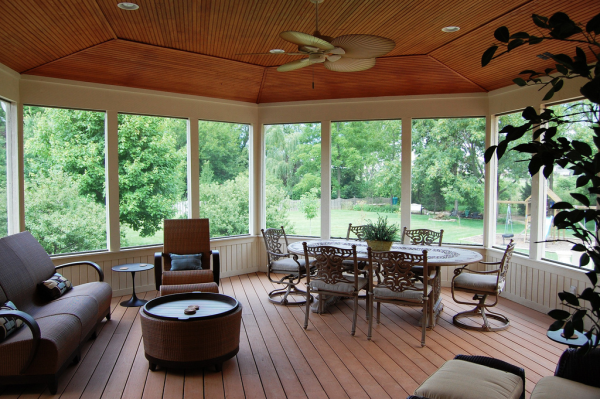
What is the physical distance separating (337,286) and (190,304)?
5.25 ft

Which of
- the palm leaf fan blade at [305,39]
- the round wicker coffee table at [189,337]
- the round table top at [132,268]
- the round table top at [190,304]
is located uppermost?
the palm leaf fan blade at [305,39]

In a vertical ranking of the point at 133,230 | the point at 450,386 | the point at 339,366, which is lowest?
the point at 339,366

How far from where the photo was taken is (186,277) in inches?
209

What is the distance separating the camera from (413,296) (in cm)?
449

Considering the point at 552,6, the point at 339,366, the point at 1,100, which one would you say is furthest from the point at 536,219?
the point at 1,100

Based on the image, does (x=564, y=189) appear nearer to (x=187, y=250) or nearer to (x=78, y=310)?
(x=187, y=250)

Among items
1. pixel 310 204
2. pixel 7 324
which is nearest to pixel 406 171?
pixel 310 204

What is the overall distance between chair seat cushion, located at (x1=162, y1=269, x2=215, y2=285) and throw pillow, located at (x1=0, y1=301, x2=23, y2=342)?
1.81 meters

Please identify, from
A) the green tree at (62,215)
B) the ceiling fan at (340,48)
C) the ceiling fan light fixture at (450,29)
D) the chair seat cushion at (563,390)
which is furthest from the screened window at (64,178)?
the chair seat cushion at (563,390)

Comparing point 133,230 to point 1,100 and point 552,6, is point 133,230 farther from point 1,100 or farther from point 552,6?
point 552,6

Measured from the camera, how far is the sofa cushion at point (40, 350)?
321cm

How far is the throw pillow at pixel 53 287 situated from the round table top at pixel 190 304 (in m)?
1.07

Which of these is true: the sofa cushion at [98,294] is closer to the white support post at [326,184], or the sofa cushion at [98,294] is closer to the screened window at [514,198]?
the white support post at [326,184]

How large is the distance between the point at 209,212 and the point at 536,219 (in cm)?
489
